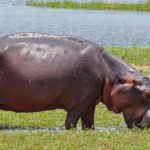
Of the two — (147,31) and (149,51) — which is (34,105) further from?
(147,31)

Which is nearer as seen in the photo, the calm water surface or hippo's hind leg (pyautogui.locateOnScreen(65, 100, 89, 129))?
hippo's hind leg (pyautogui.locateOnScreen(65, 100, 89, 129))

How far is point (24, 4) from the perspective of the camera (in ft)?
161

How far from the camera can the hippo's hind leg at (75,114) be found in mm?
9547

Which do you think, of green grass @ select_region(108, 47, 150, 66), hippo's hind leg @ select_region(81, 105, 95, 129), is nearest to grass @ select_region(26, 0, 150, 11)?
green grass @ select_region(108, 47, 150, 66)

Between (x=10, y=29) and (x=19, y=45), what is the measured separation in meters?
20.8

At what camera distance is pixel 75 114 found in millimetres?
9578

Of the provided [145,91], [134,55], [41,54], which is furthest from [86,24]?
[41,54]

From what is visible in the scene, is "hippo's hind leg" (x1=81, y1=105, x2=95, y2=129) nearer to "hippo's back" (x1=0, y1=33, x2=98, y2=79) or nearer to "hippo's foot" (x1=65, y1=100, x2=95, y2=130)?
"hippo's foot" (x1=65, y1=100, x2=95, y2=130)

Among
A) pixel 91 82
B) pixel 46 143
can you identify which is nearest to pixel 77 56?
pixel 91 82

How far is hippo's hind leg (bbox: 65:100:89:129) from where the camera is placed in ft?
31.3

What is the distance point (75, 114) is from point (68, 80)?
0.46 m

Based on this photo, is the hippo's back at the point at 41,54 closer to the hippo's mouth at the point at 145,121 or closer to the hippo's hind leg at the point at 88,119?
the hippo's hind leg at the point at 88,119

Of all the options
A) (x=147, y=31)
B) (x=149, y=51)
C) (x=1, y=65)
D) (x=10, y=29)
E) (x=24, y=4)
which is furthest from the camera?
(x=24, y=4)

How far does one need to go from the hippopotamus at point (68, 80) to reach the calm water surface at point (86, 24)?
15.6m
